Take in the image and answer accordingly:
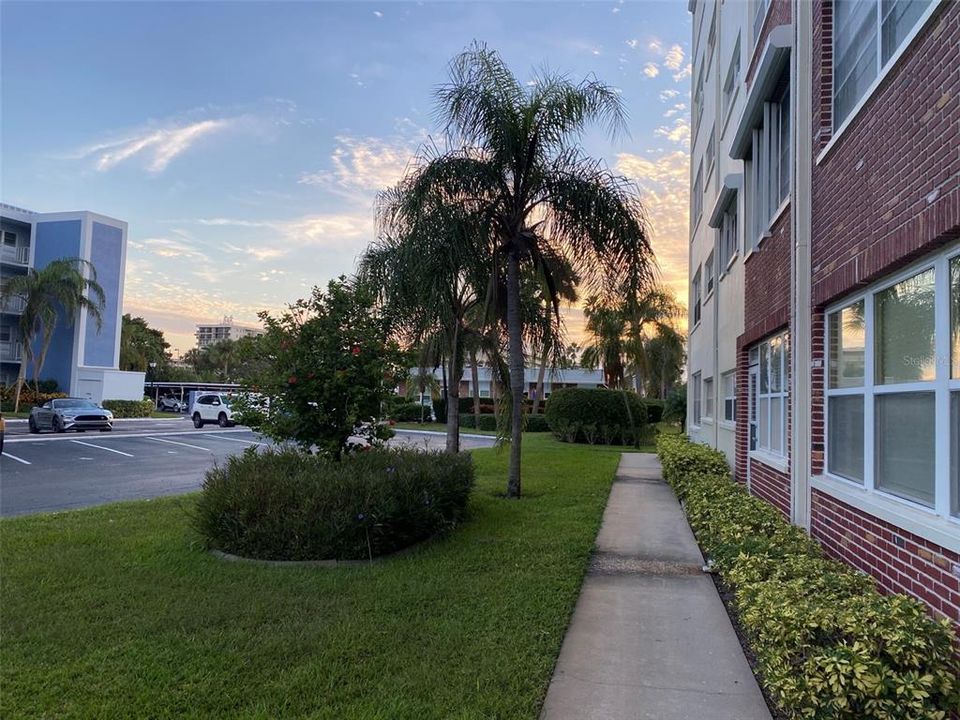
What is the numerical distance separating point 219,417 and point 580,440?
60.1 ft

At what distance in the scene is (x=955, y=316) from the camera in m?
3.54

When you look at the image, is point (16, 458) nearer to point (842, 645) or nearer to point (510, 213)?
point (510, 213)

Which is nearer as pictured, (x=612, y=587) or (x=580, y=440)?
(x=612, y=587)

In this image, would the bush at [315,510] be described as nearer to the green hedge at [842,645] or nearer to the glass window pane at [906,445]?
the green hedge at [842,645]

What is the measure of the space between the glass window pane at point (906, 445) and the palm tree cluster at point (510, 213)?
18.7 ft

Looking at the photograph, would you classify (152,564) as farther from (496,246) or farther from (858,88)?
(858,88)

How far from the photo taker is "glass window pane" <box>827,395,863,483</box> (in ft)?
16.6

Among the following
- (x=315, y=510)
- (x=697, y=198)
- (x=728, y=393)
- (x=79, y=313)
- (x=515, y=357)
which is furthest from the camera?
(x=79, y=313)

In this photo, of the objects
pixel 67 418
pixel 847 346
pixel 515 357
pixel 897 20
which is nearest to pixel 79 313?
pixel 67 418

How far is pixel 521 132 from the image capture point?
945 cm

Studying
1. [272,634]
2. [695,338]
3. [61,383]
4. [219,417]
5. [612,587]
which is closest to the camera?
[272,634]

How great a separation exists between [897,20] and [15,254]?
48.4 metres

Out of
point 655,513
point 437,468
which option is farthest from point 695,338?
point 437,468

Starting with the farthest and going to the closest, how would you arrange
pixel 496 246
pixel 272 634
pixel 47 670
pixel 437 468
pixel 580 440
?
pixel 580 440 < pixel 496 246 < pixel 437 468 < pixel 272 634 < pixel 47 670
